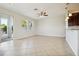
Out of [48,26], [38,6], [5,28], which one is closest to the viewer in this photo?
[38,6]

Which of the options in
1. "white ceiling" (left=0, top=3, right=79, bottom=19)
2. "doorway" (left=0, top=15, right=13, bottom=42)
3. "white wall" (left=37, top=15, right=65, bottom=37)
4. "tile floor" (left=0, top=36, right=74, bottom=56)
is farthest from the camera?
"white wall" (left=37, top=15, right=65, bottom=37)

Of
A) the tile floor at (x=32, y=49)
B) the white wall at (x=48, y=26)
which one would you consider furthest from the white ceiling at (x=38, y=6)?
the tile floor at (x=32, y=49)

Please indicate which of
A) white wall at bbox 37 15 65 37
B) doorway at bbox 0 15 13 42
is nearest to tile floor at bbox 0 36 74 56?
doorway at bbox 0 15 13 42

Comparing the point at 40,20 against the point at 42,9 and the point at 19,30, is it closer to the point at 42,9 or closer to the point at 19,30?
the point at 42,9

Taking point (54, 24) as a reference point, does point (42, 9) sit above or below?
above

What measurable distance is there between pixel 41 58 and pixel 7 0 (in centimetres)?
118

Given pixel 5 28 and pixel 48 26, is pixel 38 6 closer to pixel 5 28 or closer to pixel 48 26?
pixel 5 28

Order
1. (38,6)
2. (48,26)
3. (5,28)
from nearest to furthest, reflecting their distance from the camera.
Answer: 1. (38,6)
2. (5,28)
3. (48,26)

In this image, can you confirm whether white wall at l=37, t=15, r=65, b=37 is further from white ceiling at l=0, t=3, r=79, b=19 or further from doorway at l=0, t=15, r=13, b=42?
doorway at l=0, t=15, r=13, b=42

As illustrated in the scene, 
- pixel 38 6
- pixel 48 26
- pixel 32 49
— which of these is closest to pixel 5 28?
pixel 32 49

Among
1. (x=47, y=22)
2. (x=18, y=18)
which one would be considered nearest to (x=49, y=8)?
(x=47, y=22)

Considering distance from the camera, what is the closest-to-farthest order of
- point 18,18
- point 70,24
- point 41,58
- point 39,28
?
1. point 41,58
2. point 39,28
3. point 18,18
4. point 70,24

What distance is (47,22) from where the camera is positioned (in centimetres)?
521

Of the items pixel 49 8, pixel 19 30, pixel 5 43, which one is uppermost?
pixel 49 8
